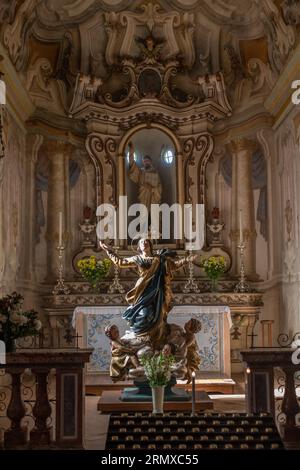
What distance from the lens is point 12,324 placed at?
24.2ft

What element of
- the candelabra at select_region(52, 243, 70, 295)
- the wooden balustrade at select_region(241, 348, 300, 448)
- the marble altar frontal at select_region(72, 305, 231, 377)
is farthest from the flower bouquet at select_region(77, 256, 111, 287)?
the wooden balustrade at select_region(241, 348, 300, 448)

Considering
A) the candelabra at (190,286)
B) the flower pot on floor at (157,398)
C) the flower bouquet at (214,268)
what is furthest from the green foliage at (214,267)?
the flower pot on floor at (157,398)

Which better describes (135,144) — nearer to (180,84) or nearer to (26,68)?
(180,84)

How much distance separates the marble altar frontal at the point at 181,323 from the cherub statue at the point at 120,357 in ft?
6.34

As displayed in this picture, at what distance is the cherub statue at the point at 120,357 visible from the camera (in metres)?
10.1

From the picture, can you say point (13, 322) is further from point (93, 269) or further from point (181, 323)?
point (93, 269)

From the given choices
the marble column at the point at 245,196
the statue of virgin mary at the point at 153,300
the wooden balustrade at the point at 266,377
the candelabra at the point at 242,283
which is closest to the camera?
the wooden balustrade at the point at 266,377

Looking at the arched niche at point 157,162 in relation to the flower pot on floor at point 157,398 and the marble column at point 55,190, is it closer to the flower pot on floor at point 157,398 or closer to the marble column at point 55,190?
the marble column at point 55,190

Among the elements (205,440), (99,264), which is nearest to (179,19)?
(99,264)

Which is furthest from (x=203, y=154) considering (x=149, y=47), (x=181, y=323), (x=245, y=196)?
(x=181, y=323)

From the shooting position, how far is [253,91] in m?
14.7

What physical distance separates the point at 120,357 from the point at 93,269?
3.68 m

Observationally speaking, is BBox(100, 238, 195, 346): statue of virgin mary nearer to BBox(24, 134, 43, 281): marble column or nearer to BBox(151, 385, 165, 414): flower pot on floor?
BBox(151, 385, 165, 414): flower pot on floor
